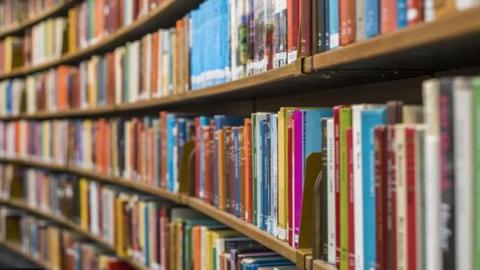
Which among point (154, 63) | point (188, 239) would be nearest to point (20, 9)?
point (154, 63)

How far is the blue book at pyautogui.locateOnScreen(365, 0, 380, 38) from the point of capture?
42.6 inches

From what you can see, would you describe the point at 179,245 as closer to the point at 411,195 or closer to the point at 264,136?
the point at 264,136

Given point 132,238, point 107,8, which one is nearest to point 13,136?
point 107,8

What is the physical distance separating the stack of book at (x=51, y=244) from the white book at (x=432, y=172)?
237 centimetres

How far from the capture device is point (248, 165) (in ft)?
5.59

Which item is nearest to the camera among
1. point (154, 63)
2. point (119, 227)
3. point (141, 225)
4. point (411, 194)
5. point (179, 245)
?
Result: point (411, 194)

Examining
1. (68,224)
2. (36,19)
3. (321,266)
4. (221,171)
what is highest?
(36,19)

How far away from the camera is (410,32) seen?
0.92m

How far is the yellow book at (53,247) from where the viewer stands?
12.9ft

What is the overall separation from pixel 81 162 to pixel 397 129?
114 inches

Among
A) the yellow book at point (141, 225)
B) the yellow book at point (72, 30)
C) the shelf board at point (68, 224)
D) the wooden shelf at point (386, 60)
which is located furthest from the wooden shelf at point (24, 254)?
the wooden shelf at point (386, 60)

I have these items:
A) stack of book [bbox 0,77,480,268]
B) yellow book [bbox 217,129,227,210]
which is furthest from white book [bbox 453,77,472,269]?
yellow book [bbox 217,129,227,210]

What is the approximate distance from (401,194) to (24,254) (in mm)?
4013

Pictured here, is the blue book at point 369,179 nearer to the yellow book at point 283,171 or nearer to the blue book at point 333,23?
the blue book at point 333,23
